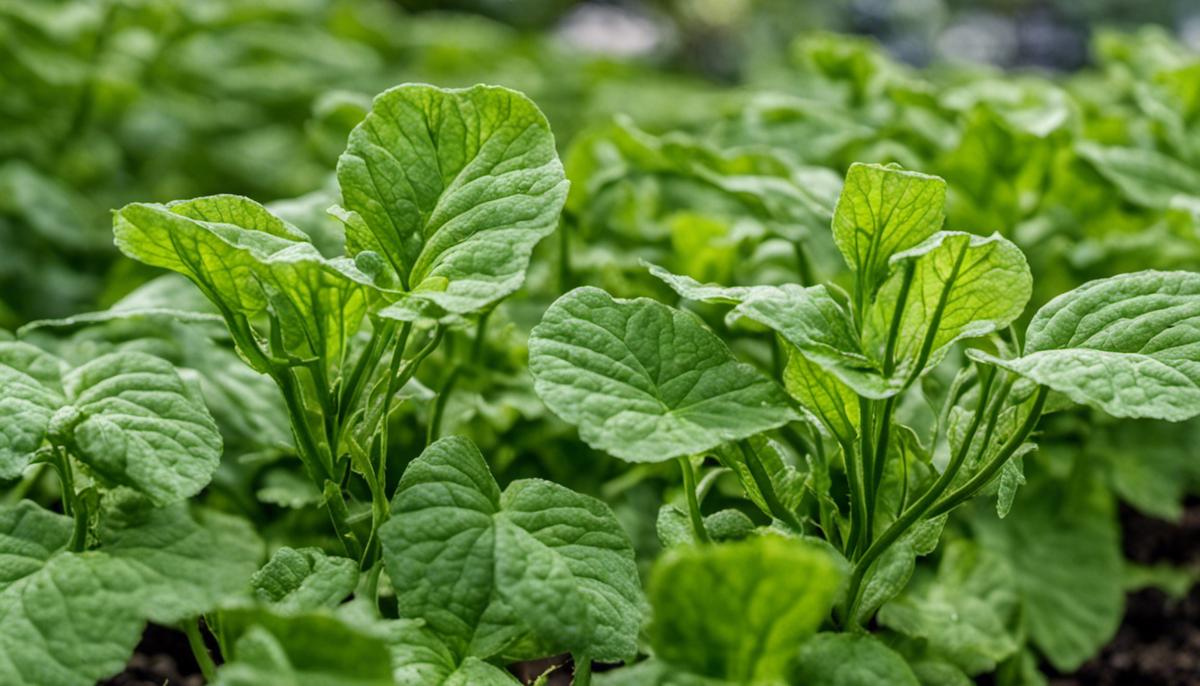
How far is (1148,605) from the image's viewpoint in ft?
5.09

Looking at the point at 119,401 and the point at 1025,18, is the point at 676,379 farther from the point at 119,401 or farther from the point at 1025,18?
the point at 1025,18

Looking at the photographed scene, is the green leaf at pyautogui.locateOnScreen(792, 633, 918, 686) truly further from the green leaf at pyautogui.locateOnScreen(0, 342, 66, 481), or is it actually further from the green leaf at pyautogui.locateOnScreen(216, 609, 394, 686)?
the green leaf at pyautogui.locateOnScreen(0, 342, 66, 481)

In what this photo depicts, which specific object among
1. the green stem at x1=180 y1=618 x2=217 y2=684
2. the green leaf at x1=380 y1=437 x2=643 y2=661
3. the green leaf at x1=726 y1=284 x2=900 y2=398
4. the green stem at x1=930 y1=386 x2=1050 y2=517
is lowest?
the green stem at x1=180 y1=618 x2=217 y2=684

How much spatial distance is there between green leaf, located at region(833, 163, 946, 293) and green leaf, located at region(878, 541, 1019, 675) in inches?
14.1

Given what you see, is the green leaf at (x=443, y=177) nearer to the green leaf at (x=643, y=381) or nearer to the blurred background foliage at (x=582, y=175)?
the green leaf at (x=643, y=381)

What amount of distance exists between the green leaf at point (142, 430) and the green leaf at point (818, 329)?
1.27 feet

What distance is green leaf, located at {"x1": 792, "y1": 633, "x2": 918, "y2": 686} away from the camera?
2.56ft

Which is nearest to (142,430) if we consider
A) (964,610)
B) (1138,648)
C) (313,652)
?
(313,652)

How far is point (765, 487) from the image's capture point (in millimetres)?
889

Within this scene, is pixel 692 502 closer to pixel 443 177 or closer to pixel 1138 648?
pixel 443 177

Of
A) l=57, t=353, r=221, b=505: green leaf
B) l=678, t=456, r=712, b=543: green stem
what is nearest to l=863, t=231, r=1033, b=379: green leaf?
l=678, t=456, r=712, b=543: green stem

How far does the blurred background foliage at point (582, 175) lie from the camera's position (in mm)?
1278

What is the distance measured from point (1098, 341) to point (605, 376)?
344 mm

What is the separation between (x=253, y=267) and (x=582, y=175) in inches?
30.3
